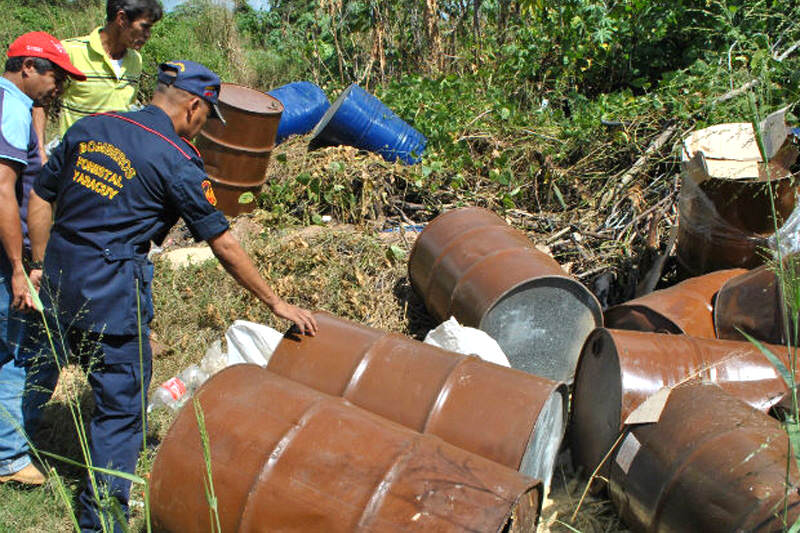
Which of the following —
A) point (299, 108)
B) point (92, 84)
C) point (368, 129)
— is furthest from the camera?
point (299, 108)

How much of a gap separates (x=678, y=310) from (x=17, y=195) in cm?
298

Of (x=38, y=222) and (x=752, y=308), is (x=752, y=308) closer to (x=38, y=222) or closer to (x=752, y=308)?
(x=752, y=308)

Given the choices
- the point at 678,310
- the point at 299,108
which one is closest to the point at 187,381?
the point at 678,310

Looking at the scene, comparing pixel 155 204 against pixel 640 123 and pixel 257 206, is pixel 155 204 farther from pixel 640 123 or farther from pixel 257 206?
pixel 640 123

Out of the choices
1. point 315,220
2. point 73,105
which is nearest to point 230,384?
point 73,105

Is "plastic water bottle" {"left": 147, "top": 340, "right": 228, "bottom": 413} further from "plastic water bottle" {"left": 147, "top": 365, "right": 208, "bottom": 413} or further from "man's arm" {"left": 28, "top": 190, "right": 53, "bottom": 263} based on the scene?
"man's arm" {"left": 28, "top": 190, "right": 53, "bottom": 263}

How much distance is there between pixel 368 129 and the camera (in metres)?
5.81

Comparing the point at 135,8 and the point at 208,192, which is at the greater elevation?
the point at 135,8

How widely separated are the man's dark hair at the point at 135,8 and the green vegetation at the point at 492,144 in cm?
156

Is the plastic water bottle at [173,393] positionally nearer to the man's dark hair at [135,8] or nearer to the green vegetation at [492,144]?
the green vegetation at [492,144]

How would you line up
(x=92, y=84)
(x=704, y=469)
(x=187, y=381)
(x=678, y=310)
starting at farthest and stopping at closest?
(x=92, y=84)
(x=187, y=381)
(x=678, y=310)
(x=704, y=469)

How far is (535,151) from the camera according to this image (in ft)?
17.6

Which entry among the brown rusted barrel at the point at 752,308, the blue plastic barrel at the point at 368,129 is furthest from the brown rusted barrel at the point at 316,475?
the blue plastic barrel at the point at 368,129

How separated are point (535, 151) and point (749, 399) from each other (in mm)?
3051
